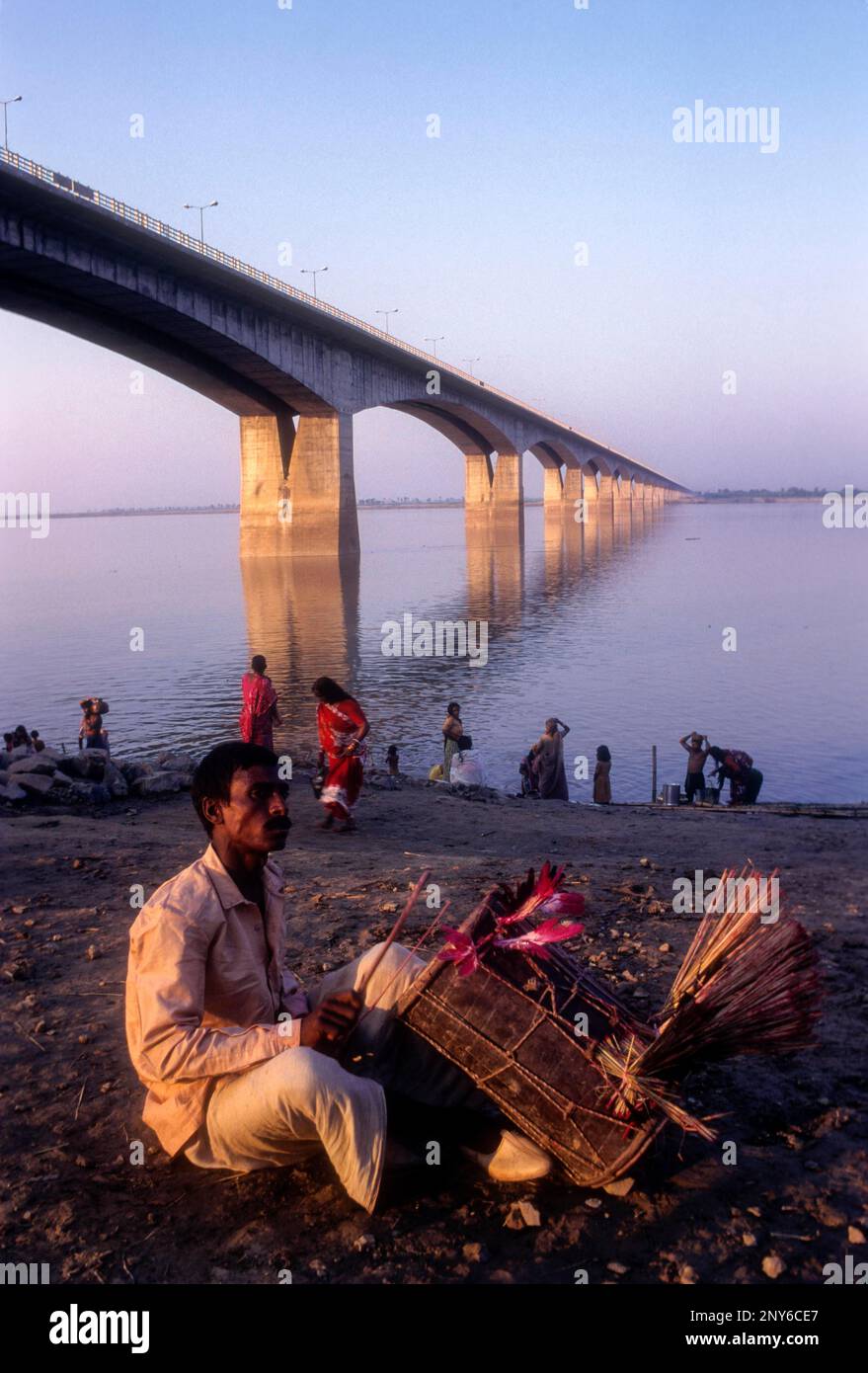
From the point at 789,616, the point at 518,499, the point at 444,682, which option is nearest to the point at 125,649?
the point at 444,682

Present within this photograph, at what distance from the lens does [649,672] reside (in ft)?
82.6

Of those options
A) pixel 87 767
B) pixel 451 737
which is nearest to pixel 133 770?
pixel 87 767

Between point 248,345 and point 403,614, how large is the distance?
12223 millimetres

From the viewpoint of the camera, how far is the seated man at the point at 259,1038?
2902 mm

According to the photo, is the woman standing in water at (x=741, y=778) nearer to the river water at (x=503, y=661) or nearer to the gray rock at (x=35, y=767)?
the river water at (x=503, y=661)

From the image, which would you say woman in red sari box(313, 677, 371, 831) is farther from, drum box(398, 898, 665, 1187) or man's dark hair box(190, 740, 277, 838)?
drum box(398, 898, 665, 1187)

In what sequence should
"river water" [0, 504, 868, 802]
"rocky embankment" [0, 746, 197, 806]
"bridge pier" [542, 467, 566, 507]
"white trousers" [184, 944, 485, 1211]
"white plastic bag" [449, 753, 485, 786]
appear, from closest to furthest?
1. "white trousers" [184, 944, 485, 1211]
2. "rocky embankment" [0, 746, 197, 806]
3. "white plastic bag" [449, 753, 485, 786]
4. "river water" [0, 504, 868, 802]
5. "bridge pier" [542, 467, 566, 507]

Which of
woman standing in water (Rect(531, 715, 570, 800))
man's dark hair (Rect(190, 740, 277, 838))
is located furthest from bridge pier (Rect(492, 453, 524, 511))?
man's dark hair (Rect(190, 740, 277, 838))

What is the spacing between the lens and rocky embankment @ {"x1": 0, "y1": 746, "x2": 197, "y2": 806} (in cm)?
960

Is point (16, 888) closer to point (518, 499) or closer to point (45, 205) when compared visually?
point (45, 205)

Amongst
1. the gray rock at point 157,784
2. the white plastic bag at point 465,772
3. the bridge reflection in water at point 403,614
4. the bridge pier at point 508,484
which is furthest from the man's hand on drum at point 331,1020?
the bridge pier at point 508,484

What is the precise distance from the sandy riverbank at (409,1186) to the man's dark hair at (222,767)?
Result: 3.82 feet

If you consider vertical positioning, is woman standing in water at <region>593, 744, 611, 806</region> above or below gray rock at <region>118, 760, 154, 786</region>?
below

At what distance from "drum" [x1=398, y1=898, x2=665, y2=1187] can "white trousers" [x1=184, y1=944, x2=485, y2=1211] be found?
0.15m
